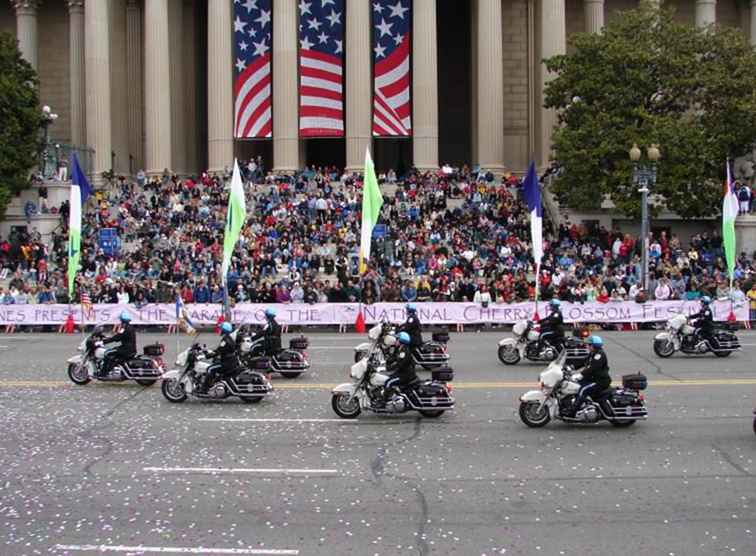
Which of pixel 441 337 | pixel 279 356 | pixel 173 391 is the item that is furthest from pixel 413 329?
pixel 173 391

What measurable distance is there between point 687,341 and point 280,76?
27311mm

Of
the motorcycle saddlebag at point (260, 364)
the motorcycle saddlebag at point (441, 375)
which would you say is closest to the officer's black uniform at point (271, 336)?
the motorcycle saddlebag at point (260, 364)

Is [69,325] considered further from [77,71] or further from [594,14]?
[594,14]

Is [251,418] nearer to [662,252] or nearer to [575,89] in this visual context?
[662,252]

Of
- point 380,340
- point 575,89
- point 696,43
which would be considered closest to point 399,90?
point 575,89

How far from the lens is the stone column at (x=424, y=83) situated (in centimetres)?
4659

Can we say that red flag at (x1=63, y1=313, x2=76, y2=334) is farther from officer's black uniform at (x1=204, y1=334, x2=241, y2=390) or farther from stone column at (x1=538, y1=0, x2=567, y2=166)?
stone column at (x1=538, y1=0, x2=567, y2=166)

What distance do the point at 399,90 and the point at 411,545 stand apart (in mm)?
38577

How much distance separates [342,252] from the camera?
3688 centimetres

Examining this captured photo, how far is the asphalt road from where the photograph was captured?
1072 cm

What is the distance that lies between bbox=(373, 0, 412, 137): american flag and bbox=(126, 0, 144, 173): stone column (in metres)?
12.8

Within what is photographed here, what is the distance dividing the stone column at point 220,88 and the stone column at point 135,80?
7.08 metres

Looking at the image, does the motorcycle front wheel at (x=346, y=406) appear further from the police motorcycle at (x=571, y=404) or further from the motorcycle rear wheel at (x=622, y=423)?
the motorcycle rear wheel at (x=622, y=423)

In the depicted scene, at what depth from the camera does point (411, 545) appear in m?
10.5
